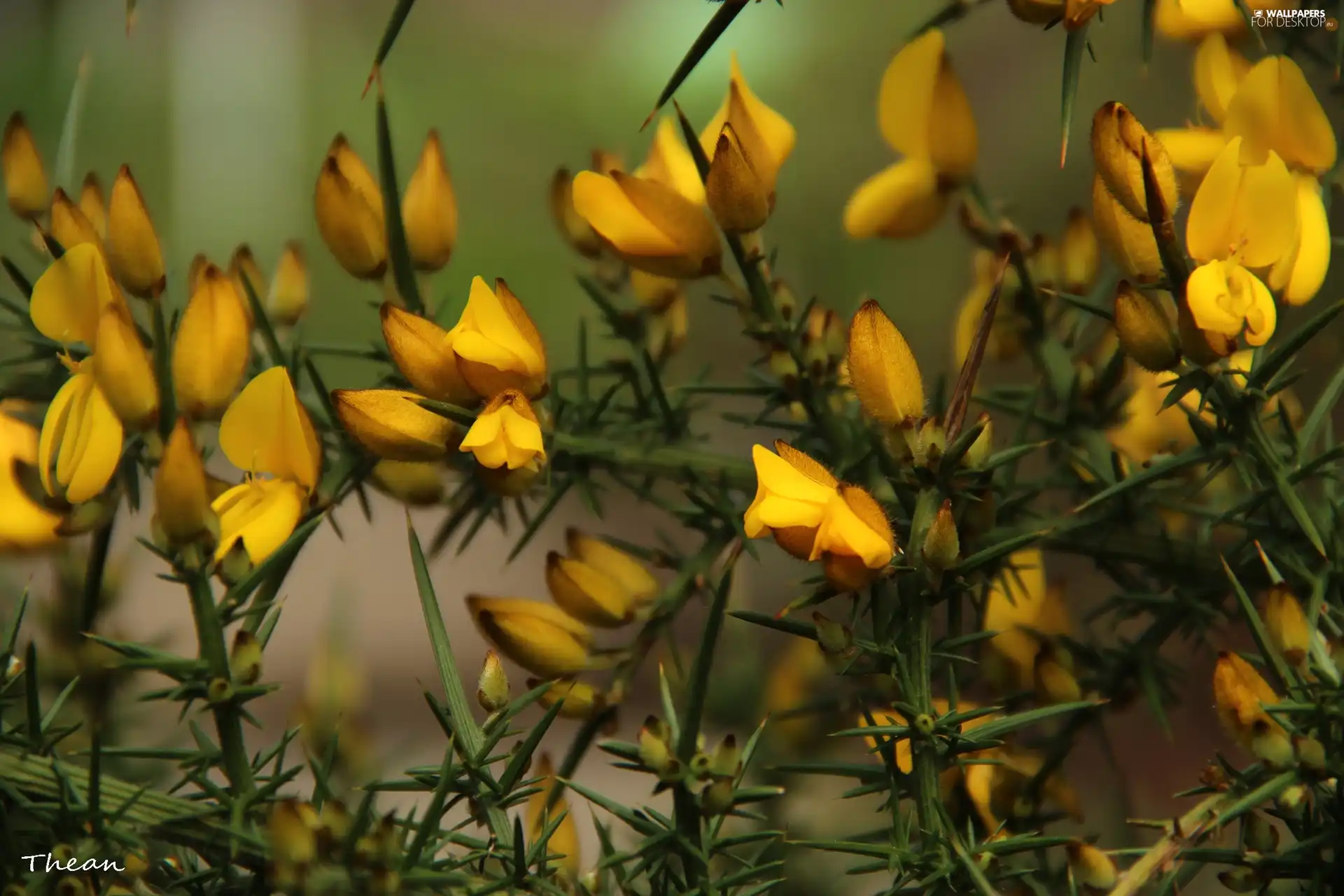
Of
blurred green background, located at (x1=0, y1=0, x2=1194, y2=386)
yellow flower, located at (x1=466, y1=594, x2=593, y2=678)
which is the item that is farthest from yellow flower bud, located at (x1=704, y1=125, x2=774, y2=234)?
blurred green background, located at (x1=0, y1=0, x2=1194, y2=386)

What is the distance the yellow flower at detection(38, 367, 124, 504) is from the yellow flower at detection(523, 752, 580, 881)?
0.41 ft

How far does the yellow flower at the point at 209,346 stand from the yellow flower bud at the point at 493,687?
92 millimetres

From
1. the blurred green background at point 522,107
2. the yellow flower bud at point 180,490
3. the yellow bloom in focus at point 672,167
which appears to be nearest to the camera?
the yellow flower bud at point 180,490

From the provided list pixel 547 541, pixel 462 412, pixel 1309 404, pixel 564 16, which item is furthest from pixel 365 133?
pixel 462 412

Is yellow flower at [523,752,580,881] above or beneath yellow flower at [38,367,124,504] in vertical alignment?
beneath

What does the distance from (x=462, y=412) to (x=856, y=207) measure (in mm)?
146

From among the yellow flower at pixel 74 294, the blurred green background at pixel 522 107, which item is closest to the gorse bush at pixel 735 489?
the yellow flower at pixel 74 294

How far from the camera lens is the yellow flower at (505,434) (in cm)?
25

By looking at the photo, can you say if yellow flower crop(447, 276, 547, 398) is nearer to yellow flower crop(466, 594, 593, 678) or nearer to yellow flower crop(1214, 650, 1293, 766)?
yellow flower crop(466, 594, 593, 678)

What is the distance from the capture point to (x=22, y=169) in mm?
314

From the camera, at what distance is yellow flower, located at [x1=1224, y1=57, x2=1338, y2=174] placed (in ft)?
0.88

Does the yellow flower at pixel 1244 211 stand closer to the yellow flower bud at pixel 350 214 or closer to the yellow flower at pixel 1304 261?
the yellow flower at pixel 1304 261

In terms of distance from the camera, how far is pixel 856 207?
13.5 inches

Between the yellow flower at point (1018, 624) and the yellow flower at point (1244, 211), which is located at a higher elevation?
the yellow flower at point (1244, 211)
